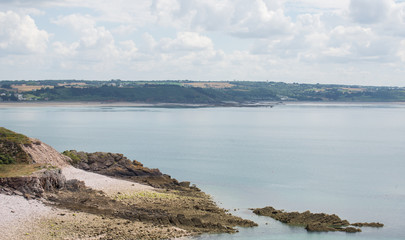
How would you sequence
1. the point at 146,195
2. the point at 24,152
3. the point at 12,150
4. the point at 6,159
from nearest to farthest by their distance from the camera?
the point at 146,195 → the point at 6,159 → the point at 12,150 → the point at 24,152

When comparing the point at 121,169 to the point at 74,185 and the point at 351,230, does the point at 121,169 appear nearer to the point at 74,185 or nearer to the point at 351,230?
the point at 74,185

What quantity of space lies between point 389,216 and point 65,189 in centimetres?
2111

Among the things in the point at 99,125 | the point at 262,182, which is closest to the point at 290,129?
the point at 99,125

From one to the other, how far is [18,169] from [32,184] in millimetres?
3278

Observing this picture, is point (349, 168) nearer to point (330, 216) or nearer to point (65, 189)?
point (330, 216)

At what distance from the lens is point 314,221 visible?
30562mm

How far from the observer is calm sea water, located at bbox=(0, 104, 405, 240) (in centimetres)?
3438

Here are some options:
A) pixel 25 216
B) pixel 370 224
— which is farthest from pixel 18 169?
pixel 370 224

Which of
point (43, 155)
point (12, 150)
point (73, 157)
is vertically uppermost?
point (12, 150)

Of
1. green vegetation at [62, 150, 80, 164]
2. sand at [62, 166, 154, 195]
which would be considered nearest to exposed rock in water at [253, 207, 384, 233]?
sand at [62, 166, 154, 195]

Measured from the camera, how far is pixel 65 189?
3322 centimetres

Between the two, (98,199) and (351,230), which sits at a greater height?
(98,199)

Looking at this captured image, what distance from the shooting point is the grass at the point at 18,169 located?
3123 cm

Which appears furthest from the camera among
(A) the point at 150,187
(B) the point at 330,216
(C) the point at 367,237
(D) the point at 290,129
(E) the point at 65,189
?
(D) the point at 290,129
